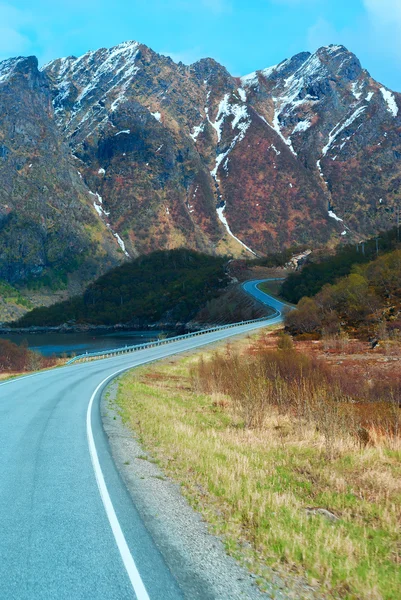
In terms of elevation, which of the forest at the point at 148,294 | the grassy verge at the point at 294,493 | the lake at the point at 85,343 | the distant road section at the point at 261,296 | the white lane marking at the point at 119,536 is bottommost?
the grassy verge at the point at 294,493

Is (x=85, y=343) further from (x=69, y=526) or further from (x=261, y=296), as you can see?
(x=69, y=526)

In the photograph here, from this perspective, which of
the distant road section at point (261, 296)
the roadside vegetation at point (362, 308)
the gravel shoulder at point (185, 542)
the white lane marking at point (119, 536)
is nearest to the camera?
the white lane marking at point (119, 536)

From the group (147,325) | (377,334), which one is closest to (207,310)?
(147,325)

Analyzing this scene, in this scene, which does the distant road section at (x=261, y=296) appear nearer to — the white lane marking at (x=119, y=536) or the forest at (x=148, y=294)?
the forest at (x=148, y=294)

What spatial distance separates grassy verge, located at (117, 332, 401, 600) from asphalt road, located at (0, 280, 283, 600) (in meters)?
1.10

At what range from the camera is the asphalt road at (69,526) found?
481cm

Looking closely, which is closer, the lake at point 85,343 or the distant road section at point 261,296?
the lake at point 85,343

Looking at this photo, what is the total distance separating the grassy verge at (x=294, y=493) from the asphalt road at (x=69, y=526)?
1.10 metres

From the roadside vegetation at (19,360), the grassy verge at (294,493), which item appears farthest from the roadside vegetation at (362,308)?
the grassy verge at (294,493)

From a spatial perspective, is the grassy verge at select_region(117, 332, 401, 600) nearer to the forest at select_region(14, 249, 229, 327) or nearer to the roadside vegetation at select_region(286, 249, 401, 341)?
the roadside vegetation at select_region(286, 249, 401, 341)

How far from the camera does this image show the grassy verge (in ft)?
17.9

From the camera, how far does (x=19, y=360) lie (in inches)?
2106

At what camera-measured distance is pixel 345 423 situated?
39.7 ft

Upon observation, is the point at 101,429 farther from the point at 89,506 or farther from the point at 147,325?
the point at 147,325
